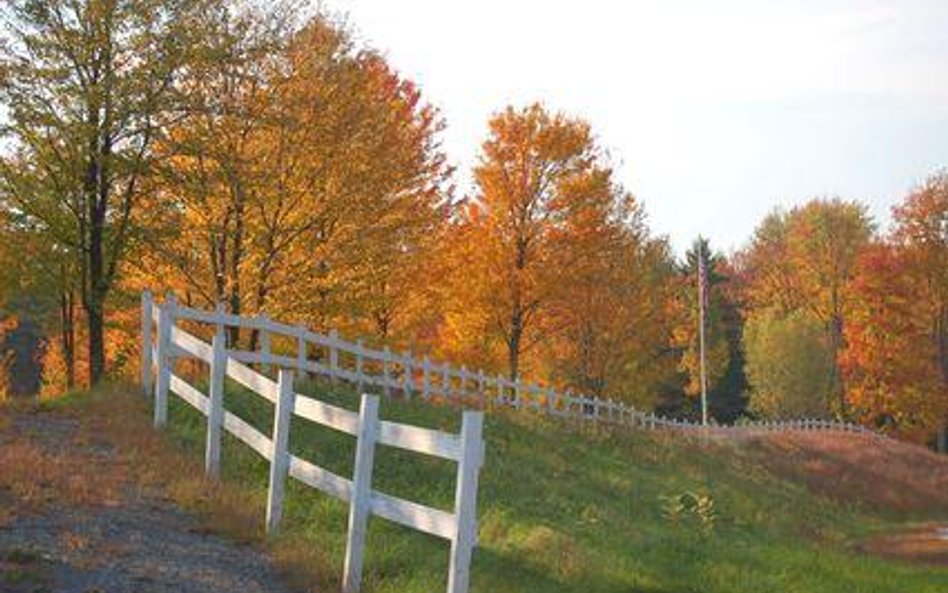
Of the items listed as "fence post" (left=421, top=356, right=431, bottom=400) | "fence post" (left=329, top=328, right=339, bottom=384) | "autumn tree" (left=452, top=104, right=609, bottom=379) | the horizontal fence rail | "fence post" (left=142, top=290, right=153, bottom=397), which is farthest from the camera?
"autumn tree" (left=452, top=104, right=609, bottom=379)

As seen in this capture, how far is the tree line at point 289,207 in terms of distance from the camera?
65.8 feet

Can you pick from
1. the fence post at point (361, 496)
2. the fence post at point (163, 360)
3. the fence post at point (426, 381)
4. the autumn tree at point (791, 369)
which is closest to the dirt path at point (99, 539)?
the fence post at point (361, 496)

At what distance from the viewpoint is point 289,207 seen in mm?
23453

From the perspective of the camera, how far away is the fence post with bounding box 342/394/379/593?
8180 millimetres

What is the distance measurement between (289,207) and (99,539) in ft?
50.6

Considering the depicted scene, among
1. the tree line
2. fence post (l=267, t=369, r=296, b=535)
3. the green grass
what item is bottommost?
the green grass

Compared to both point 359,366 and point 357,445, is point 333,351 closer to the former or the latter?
point 359,366

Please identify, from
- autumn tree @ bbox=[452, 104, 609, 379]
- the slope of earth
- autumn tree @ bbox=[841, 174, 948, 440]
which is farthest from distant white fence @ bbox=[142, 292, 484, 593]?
autumn tree @ bbox=[841, 174, 948, 440]

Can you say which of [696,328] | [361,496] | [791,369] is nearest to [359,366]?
[361,496]

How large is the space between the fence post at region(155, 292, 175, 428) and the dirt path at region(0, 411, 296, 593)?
239 centimetres

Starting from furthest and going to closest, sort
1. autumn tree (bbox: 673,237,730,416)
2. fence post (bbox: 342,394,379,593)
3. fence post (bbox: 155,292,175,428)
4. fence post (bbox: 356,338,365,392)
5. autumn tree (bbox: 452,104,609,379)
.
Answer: autumn tree (bbox: 673,237,730,416) < autumn tree (bbox: 452,104,609,379) < fence post (bbox: 356,338,365,392) < fence post (bbox: 155,292,175,428) < fence post (bbox: 342,394,379,593)

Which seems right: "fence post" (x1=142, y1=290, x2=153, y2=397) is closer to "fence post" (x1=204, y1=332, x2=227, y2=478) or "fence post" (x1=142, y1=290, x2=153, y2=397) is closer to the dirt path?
the dirt path

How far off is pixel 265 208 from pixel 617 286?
61.0 feet

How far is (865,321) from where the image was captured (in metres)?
51.9
